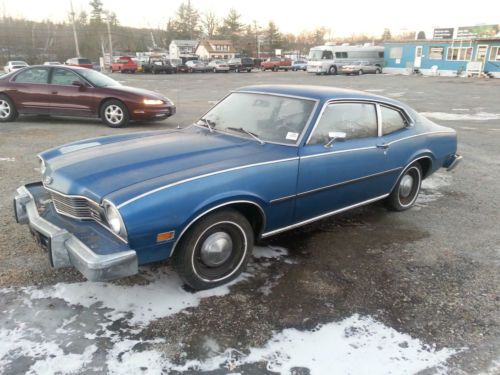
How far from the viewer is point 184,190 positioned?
2844mm

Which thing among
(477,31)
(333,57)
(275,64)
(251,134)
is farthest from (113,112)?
(275,64)

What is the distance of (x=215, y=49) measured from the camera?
75.9 meters

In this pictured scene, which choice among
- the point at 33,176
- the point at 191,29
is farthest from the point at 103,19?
the point at 33,176

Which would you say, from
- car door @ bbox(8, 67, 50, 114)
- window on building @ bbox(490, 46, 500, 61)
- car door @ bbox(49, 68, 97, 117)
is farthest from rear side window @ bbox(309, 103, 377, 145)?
window on building @ bbox(490, 46, 500, 61)

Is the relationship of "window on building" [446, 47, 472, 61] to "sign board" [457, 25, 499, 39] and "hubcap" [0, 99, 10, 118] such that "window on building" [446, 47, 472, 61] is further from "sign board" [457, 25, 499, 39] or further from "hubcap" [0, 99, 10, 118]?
"hubcap" [0, 99, 10, 118]

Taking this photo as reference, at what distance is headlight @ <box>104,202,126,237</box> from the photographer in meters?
2.66

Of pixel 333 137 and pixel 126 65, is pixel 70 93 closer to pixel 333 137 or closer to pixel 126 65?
pixel 333 137

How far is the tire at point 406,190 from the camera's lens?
4.82m

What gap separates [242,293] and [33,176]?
157 inches

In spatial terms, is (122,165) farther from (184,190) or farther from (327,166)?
(327,166)

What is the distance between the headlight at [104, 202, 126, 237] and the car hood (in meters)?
0.06

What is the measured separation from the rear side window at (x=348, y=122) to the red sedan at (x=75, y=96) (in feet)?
20.5

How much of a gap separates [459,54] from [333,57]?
451 inches

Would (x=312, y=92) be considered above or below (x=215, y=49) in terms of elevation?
below
